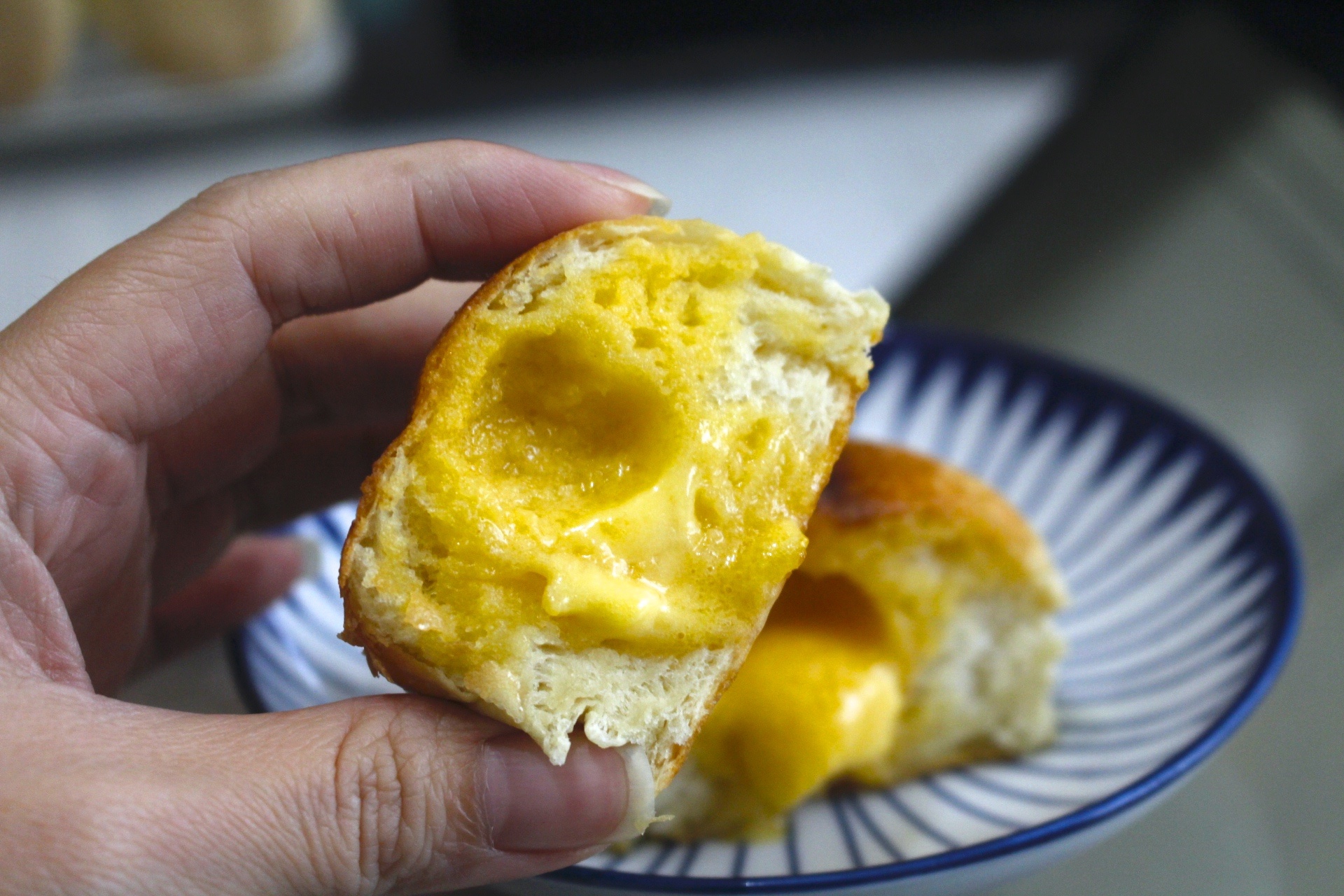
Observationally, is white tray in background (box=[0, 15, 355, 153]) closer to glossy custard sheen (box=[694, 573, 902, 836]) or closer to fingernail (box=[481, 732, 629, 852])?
glossy custard sheen (box=[694, 573, 902, 836])

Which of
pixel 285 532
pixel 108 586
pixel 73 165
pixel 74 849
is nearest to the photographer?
pixel 74 849

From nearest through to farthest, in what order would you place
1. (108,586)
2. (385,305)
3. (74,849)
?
(74,849), (108,586), (385,305)

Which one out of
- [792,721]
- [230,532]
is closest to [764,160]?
[230,532]

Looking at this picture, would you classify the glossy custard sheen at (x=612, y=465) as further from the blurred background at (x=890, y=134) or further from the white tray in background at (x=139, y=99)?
the white tray in background at (x=139, y=99)

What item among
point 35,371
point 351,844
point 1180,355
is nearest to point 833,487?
point 351,844

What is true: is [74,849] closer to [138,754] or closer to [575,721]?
[138,754]

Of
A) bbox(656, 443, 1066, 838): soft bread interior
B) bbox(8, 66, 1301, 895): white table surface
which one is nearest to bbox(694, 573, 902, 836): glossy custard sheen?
bbox(656, 443, 1066, 838): soft bread interior

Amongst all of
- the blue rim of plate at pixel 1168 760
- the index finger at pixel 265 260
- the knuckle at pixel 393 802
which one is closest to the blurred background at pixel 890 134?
the blue rim of plate at pixel 1168 760

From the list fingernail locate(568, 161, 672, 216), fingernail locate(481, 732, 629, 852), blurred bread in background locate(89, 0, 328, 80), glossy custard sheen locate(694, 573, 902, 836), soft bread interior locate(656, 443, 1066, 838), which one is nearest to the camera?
fingernail locate(481, 732, 629, 852)
